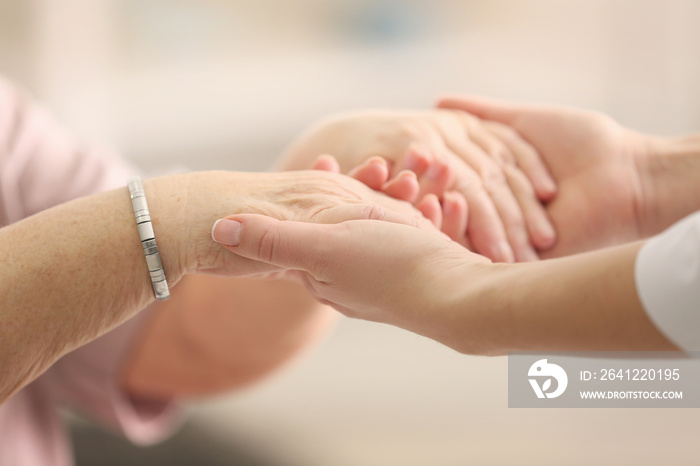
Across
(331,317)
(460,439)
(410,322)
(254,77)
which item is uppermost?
(410,322)

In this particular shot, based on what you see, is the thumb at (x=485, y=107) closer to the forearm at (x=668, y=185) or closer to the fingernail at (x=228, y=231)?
the forearm at (x=668, y=185)

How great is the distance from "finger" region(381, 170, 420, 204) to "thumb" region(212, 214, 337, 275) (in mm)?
197

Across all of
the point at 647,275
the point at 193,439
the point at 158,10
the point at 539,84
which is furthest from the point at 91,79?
the point at 647,275

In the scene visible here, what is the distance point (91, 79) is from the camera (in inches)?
85.3

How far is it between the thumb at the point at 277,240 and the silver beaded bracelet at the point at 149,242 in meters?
0.06

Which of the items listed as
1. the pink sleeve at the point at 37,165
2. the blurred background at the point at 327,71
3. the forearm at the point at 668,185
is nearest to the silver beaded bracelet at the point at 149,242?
the pink sleeve at the point at 37,165

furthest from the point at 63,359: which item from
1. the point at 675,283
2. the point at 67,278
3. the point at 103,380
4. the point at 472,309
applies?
the point at 675,283

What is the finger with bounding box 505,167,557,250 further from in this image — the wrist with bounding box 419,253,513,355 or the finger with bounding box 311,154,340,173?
the wrist with bounding box 419,253,513,355

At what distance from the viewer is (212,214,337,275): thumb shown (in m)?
0.55

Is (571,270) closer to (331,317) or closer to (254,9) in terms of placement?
(331,317)

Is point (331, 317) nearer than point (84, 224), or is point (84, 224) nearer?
point (84, 224)

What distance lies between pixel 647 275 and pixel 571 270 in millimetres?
55

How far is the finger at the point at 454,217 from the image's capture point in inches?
31.8

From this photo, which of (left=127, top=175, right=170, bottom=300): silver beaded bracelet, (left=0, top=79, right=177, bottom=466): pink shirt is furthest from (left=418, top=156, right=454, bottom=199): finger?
(left=0, top=79, right=177, bottom=466): pink shirt
